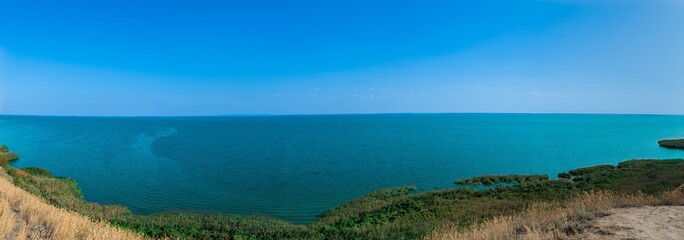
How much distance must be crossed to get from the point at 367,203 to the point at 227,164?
32.5 m

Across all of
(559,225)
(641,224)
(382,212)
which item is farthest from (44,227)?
(382,212)

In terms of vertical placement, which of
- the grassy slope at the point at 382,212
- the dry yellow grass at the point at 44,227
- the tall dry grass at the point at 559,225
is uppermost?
the dry yellow grass at the point at 44,227

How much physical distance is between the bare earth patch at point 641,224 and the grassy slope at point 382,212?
5946 millimetres

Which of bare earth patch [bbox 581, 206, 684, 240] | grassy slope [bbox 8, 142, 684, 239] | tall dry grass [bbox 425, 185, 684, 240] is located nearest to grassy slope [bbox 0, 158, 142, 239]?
grassy slope [bbox 8, 142, 684, 239]

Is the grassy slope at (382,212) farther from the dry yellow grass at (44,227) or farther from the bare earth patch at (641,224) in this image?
the bare earth patch at (641,224)

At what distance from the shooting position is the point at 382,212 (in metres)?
25.4

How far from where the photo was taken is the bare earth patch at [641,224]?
353 inches

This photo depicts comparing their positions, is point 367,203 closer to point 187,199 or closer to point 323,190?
point 323,190

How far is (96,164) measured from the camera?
54500mm

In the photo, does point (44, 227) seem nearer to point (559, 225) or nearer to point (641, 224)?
point (559, 225)

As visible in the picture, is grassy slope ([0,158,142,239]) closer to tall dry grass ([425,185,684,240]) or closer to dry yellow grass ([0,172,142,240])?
dry yellow grass ([0,172,142,240])

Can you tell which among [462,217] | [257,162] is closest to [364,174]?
[257,162]


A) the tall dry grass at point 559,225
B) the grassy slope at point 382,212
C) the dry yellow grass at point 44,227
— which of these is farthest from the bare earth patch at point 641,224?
the dry yellow grass at point 44,227

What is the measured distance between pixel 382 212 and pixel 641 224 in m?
17.0
